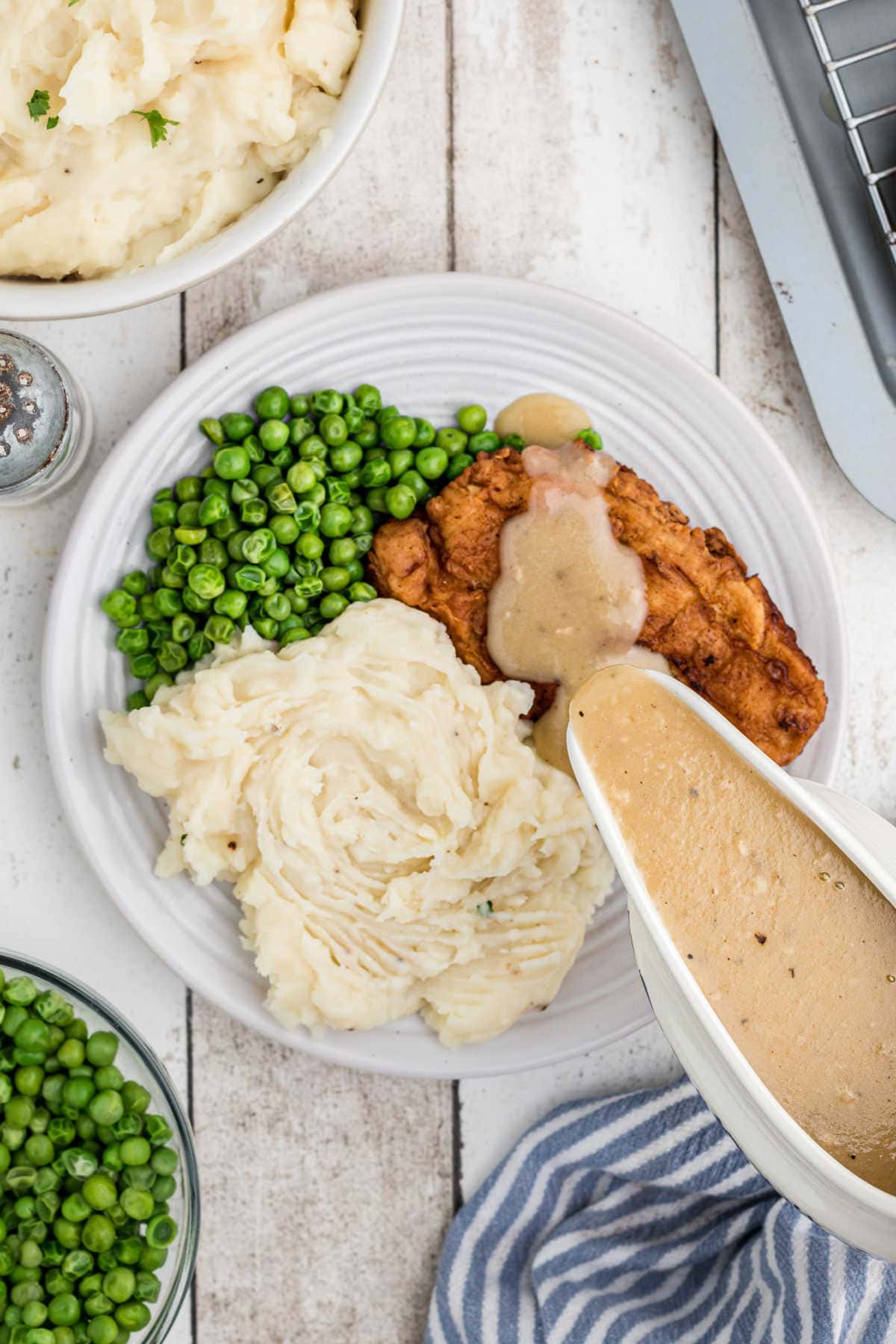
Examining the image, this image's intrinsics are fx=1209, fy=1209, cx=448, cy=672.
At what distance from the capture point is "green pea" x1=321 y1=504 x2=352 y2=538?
309 centimetres

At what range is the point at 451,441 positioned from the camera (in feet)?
10.4

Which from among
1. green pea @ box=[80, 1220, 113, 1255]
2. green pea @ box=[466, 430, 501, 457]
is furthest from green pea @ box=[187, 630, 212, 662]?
green pea @ box=[80, 1220, 113, 1255]

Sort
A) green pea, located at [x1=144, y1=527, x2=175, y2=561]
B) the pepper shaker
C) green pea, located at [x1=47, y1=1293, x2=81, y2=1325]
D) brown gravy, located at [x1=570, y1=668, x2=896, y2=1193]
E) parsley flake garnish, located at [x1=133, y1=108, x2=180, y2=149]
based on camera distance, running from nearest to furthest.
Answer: brown gravy, located at [x1=570, y1=668, x2=896, y2=1193] → parsley flake garnish, located at [x1=133, y1=108, x2=180, y2=149] → green pea, located at [x1=47, y1=1293, x2=81, y2=1325] → the pepper shaker → green pea, located at [x1=144, y1=527, x2=175, y2=561]

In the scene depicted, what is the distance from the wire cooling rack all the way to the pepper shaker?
2125 mm

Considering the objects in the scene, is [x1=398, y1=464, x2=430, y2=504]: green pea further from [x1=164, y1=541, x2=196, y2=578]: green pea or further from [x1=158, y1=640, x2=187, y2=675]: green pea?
[x1=158, y1=640, x2=187, y2=675]: green pea

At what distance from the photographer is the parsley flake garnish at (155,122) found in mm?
2391

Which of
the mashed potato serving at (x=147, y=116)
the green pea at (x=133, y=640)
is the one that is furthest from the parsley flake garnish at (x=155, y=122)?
the green pea at (x=133, y=640)

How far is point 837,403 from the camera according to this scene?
3.32 m

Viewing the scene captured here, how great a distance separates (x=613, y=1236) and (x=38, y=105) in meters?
3.14

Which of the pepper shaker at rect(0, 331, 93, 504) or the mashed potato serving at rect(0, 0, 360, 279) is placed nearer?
the mashed potato serving at rect(0, 0, 360, 279)

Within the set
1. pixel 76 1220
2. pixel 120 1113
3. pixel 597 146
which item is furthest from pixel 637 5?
pixel 76 1220

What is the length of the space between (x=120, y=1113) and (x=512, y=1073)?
3.43 feet

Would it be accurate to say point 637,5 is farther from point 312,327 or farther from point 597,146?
point 312,327

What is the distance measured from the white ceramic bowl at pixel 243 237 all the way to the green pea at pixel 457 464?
830 millimetres
